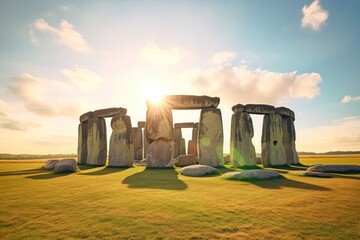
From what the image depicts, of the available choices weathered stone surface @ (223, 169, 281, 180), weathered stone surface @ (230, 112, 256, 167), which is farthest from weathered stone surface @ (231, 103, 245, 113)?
weathered stone surface @ (223, 169, 281, 180)

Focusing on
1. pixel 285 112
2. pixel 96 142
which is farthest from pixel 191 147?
pixel 96 142

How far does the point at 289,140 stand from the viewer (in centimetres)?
1555

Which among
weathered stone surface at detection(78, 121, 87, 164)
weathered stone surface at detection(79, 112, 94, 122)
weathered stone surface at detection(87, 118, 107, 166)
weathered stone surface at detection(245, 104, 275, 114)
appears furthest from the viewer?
weathered stone surface at detection(78, 121, 87, 164)

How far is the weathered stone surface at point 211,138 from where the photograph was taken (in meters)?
12.3

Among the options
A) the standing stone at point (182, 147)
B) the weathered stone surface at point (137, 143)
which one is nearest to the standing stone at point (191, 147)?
the standing stone at point (182, 147)

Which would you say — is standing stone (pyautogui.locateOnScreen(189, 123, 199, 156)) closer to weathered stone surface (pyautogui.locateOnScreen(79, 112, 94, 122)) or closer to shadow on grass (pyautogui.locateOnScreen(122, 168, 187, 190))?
weathered stone surface (pyautogui.locateOnScreen(79, 112, 94, 122))

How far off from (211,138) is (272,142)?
4.25 metres

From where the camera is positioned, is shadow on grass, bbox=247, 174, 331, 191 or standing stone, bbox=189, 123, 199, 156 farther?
standing stone, bbox=189, 123, 199, 156

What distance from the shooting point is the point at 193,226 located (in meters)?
2.87

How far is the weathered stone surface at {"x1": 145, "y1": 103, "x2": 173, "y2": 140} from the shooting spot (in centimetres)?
1230

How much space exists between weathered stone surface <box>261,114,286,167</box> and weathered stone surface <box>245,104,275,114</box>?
1.24 feet

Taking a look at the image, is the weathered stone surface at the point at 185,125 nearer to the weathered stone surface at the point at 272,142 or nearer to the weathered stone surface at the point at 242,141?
the weathered stone surface at the point at 272,142

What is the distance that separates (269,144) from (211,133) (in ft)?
13.1

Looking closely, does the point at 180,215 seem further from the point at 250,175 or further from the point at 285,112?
the point at 285,112
